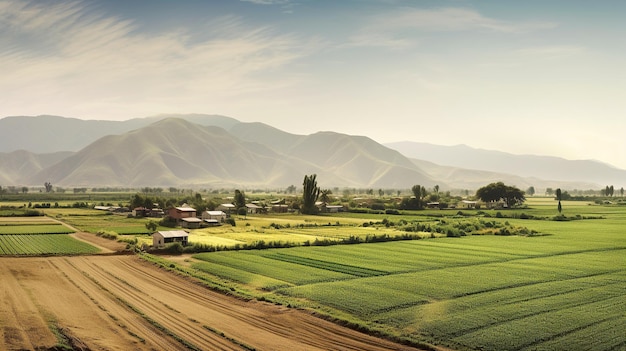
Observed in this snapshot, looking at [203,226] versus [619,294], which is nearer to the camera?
[619,294]

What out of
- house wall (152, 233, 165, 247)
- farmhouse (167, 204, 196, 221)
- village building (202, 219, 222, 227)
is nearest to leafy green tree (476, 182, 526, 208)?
village building (202, 219, 222, 227)

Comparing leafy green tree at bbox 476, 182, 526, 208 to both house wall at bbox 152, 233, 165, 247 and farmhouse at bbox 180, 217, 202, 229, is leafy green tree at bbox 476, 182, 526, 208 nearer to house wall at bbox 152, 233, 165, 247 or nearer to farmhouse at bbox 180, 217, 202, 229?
farmhouse at bbox 180, 217, 202, 229

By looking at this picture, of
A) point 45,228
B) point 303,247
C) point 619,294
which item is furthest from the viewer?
point 45,228

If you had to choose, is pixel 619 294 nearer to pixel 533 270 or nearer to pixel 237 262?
pixel 533 270

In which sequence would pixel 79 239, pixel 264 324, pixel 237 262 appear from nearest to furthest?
1. pixel 264 324
2. pixel 237 262
3. pixel 79 239

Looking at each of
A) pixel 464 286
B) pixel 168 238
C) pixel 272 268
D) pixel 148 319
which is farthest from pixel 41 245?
pixel 464 286

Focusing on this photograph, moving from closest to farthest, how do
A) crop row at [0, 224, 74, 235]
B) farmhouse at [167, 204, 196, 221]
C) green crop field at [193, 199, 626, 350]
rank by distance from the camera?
green crop field at [193, 199, 626, 350], crop row at [0, 224, 74, 235], farmhouse at [167, 204, 196, 221]

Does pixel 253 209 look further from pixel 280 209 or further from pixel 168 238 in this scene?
pixel 168 238

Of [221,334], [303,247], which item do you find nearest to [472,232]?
[303,247]
